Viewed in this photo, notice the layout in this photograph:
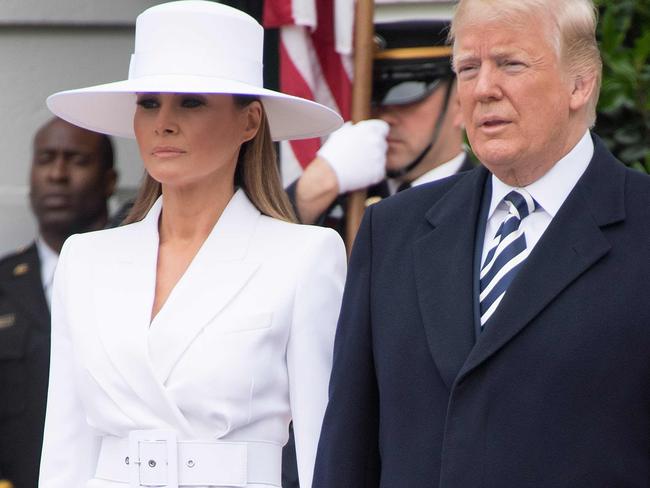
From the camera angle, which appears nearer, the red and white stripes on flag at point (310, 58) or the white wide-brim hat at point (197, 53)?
the white wide-brim hat at point (197, 53)

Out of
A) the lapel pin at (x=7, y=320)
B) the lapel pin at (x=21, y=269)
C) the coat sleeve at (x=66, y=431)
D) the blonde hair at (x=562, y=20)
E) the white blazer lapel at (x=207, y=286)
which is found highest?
the blonde hair at (x=562, y=20)

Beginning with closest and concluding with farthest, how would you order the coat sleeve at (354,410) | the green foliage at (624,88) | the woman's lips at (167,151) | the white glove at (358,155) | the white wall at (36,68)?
the coat sleeve at (354,410), the woman's lips at (167,151), the white glove at (358,155), the green foliage at (624,88), the white wall at (36,68)

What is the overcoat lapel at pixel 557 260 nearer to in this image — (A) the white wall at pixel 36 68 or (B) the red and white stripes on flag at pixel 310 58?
(B) the red and white stripes on flag at pixel 310 58

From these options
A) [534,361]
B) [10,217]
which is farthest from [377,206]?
[10,217]

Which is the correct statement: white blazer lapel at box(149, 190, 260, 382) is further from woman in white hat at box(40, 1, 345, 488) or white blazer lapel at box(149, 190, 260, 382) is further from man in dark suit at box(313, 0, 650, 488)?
man in dark suit at box(313, 0, 650, 488)

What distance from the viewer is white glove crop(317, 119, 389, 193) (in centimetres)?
525

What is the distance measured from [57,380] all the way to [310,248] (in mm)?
683

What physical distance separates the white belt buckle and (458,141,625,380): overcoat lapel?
2.76ft

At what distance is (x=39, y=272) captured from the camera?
5305 mm

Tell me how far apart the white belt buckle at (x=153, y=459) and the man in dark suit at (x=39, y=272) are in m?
1.50

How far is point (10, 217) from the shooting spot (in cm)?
605

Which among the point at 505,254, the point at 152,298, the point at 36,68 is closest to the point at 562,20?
the point at 505,254

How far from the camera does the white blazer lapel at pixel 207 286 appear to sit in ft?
12.1

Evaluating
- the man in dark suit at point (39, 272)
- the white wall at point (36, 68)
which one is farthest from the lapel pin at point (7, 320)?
the white wall at point (36, 68)
